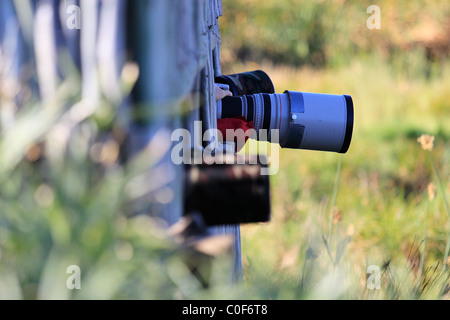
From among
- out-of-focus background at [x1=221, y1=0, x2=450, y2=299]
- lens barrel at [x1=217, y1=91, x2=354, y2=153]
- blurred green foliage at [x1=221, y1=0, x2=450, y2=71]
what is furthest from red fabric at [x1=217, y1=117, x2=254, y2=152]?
blurred green foliage at [x1=221, y1=0, x2=450, y2=71]

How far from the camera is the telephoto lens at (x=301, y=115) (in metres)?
1.62

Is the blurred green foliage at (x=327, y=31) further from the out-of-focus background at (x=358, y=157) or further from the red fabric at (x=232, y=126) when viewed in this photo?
the red fabric at (x=232, y=126)

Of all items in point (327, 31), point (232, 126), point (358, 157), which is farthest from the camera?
point (327, 31)

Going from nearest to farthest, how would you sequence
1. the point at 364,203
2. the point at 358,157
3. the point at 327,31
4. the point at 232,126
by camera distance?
1. the point at 232,126
2. the point at 364,203
3. the point at 358,157
4. the point at 327,31

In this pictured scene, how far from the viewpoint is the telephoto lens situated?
63.9 inches

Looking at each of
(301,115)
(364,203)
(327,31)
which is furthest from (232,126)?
(327,31)

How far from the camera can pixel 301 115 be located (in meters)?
1.63

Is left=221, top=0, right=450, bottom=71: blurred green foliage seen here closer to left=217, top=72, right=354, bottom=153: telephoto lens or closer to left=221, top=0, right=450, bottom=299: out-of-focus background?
left=221, top=0, right=450, bottom=299: out-of-focus background

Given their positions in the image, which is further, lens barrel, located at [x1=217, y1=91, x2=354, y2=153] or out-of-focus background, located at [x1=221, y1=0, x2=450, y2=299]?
lens barrel, located at [x1=217, y1=91, x2=354, y2=153]

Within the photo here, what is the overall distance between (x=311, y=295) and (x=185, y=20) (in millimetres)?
539

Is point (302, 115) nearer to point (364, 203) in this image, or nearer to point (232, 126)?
point (232, 126)

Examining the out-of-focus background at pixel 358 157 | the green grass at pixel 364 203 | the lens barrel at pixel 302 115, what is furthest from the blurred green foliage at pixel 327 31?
the lens barrel at pixel 302 115

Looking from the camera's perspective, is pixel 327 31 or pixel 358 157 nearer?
pixel 358 157
